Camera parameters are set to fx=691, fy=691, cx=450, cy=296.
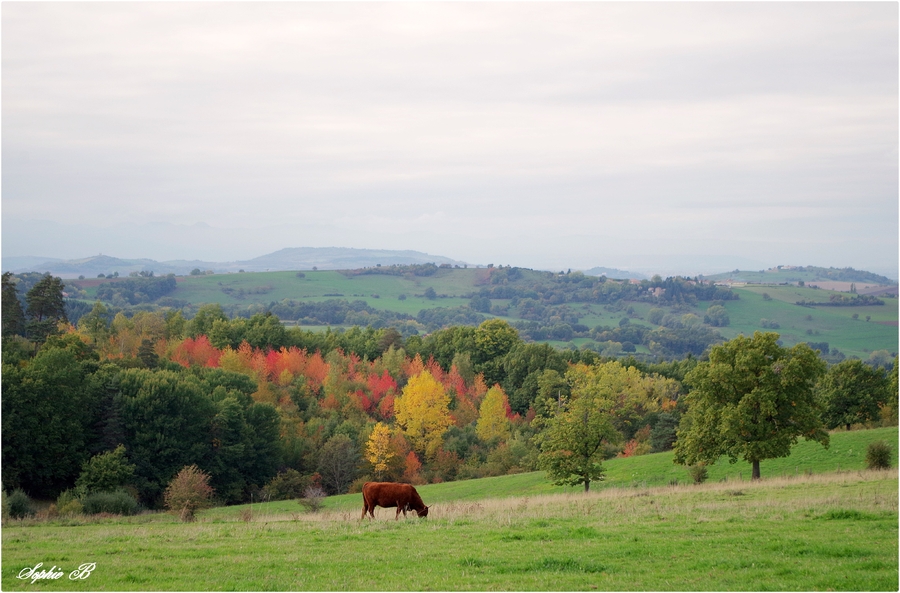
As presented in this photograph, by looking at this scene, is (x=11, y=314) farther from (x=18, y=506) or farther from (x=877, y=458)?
(x=877, y=458)

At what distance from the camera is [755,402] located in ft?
116

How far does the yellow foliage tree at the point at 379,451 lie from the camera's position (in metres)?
65.7

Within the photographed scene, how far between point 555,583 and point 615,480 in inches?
1284

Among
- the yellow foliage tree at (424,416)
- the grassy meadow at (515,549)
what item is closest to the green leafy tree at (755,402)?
the grassy meadow at (515,549)

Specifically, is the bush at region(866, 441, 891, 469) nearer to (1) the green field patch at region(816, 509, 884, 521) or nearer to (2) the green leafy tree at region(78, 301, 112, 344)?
(1) the green field patch at region(816, 509, 884, 521)

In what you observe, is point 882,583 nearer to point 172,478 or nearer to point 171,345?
point 172,478

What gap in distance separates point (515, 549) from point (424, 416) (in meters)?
61.0

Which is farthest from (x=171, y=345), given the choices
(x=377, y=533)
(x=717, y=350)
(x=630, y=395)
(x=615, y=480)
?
(x=377, y=533)

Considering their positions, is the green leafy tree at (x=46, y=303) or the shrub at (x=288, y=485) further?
the green leafy tree at (x=46, y=303)

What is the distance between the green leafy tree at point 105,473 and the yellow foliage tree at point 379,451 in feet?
78.7

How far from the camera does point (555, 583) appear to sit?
42.3 feet

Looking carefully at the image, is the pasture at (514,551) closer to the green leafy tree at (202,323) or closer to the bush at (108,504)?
the bush at (108,504)

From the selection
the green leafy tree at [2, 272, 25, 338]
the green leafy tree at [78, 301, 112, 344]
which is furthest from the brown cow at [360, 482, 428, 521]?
the green leafy tree at [78, 301, 112, 344]

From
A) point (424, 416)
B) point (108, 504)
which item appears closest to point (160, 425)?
point (108, 504)
